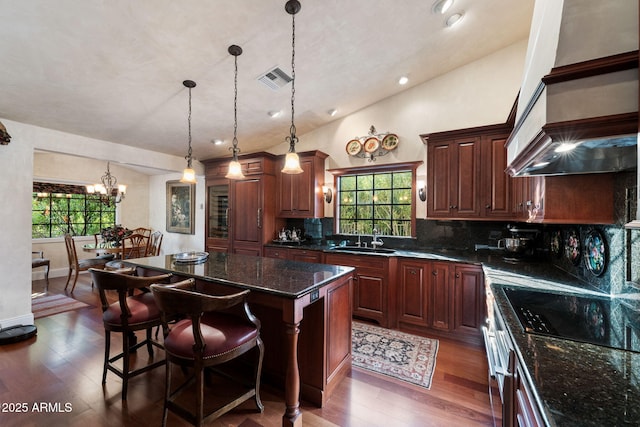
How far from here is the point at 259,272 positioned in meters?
2.10

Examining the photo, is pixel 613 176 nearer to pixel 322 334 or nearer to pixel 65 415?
pixel 322 334

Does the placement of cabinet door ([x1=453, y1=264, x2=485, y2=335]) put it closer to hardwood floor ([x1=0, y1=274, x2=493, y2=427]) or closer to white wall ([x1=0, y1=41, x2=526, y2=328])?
hardwood floor ([x1=0, y1=274, x2=493, y2=427])

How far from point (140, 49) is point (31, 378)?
295 centimetres

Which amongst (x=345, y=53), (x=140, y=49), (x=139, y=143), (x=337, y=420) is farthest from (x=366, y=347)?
(x=139, y=143)

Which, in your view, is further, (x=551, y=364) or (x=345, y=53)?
(x=345, y=53)

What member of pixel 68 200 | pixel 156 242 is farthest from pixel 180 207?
pixel 68 200

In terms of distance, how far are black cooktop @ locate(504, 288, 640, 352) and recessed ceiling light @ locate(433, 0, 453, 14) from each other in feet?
7.98

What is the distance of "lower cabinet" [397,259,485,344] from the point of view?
274 cm

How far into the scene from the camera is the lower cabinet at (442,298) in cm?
274

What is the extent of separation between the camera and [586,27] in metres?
0.93

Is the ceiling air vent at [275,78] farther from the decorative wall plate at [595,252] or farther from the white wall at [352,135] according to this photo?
the decorative wall plate at [595,252]

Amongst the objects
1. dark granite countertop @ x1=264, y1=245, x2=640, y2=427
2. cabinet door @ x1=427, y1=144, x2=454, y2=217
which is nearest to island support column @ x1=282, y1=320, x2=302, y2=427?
dark granite countertop @ x1=264, y1=245, x2=640, y2=427

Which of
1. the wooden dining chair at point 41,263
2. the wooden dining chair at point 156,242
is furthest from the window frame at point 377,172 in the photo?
the wooden dining chair at point 41,263

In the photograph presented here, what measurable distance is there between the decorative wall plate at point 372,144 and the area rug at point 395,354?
2.46m
